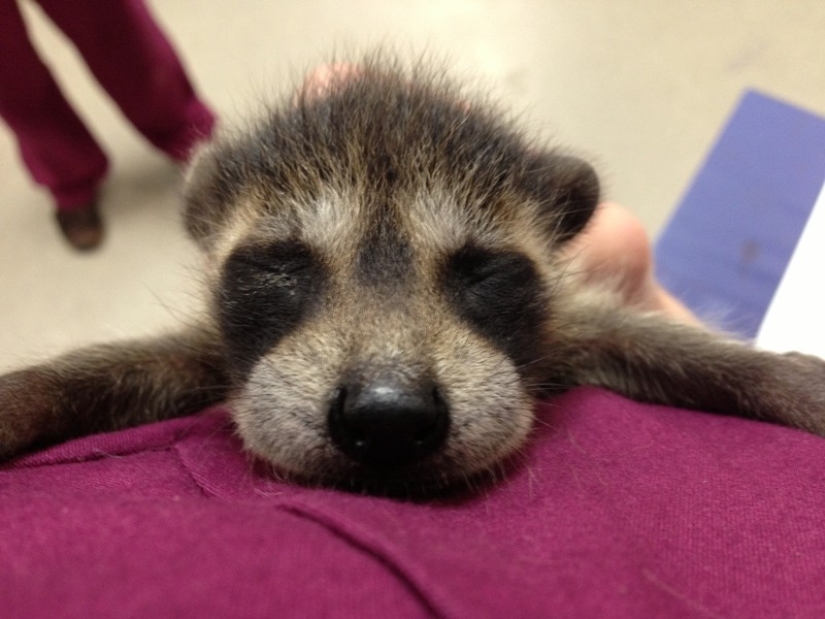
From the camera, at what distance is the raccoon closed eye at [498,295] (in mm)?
1030

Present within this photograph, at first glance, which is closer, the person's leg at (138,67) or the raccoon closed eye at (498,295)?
the raccoon closed eye at (498,295)

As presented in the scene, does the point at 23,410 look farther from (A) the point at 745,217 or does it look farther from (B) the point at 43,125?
(A) the point at 745,217

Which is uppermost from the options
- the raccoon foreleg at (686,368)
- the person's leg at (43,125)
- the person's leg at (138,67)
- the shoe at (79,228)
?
the raccoon foreleg at (686,368)

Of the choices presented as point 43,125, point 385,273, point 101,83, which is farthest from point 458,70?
point 385,273

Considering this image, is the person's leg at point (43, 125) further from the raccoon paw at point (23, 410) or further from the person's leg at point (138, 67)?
the raccoon paw at point (23, 410)

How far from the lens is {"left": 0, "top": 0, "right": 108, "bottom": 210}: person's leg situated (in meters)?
2.27

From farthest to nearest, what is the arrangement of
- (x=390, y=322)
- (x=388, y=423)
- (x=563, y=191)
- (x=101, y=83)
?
1. (x=101, y=83)
2. (x=563, y=191)
3. (x=390, y=322)
4. (x=388, y=423)

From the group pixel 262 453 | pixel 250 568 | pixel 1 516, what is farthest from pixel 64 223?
pixel 250 568

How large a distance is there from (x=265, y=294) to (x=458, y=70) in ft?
6.01

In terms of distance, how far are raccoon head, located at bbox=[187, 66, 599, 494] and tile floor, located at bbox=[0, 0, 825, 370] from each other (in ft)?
4.52

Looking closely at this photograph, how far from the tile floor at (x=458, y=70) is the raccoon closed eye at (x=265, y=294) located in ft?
5.02

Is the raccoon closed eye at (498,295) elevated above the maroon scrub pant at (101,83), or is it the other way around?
the raccoon closed eye at (498,295)

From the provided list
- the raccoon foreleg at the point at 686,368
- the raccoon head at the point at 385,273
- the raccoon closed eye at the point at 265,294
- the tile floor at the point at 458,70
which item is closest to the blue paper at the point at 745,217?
the tile floor at the point at 458,70

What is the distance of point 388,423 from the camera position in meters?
0.82
